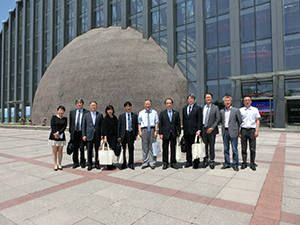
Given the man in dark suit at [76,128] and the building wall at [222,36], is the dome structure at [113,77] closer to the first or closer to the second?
the building wall at [222,36]

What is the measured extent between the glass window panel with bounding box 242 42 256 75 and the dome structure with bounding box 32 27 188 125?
5994mm

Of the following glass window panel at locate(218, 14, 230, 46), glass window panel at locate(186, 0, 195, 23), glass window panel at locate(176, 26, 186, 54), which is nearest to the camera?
glass window panel at locate(218, 14, 230, 46)

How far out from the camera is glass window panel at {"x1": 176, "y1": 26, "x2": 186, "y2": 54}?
2334 centimetres

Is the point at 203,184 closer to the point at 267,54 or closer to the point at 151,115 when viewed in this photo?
the point at 151,115

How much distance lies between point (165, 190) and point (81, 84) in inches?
836

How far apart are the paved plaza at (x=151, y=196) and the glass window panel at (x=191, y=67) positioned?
17468 millimetres

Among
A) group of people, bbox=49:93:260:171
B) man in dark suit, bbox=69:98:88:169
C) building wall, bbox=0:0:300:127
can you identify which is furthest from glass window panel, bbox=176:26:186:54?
man in dark suit, bbox=69:98:88:169

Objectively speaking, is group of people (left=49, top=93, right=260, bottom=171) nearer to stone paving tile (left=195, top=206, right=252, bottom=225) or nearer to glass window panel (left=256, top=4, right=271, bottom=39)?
stone paving tile (left=195, top=206, right=252, bottom=225)

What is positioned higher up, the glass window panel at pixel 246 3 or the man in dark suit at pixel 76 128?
the glass window panel at pixel 246 3

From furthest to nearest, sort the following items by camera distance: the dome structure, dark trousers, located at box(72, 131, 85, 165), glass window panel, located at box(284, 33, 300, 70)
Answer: the dome structure, glass window panel, located at box(284, 33, 300, 70), dark trousers, located at box(72, 131, 85, 165)

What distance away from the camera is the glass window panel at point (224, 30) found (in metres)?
20.8

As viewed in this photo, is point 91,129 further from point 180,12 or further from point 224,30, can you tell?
point 180,12

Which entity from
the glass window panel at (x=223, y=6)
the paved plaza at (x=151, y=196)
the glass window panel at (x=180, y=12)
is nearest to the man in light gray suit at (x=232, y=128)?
the paved plaza at (x=151, y=196)

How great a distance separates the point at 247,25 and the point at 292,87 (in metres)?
6.91
